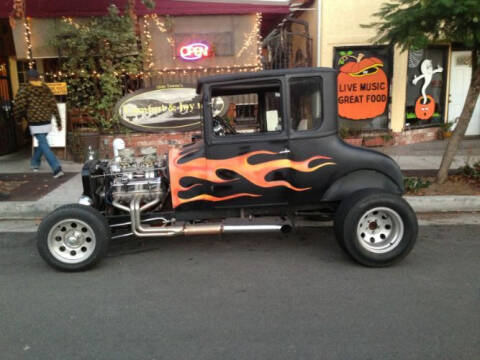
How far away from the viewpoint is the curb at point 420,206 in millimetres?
6340

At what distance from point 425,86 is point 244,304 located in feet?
30.9

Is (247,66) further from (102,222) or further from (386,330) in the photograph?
(386,330)

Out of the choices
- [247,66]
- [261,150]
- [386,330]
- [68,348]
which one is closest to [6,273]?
[68,348]

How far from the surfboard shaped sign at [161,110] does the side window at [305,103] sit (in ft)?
17.6

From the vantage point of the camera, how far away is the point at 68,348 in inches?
120

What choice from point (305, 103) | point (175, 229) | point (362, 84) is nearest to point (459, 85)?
point (362, 84)

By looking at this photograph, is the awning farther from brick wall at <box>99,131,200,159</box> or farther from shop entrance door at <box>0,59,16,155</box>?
brick wall at <box>99,131,200,159</box>

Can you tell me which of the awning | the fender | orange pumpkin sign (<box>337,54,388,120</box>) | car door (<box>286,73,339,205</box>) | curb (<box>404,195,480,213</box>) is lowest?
curb (<box>404,195,480,213</box>)

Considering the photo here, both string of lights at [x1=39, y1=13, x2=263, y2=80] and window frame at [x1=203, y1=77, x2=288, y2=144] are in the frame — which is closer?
window frame at [x1=203, y1=77, x2=288, y2=144]

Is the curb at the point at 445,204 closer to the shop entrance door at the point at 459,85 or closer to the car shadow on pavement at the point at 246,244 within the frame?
the car shadow on pavement at the point at 246,244

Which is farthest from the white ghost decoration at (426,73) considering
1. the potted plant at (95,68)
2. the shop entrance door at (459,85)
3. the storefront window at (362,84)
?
the potted plant at (95,68)

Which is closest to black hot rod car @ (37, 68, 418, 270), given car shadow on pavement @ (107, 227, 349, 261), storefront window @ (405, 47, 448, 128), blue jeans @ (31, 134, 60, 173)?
car shadow on pavement @ (107, 227, 349, 261)

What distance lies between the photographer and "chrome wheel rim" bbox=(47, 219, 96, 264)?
4.31 m

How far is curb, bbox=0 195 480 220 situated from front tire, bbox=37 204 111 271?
7.89 feet
